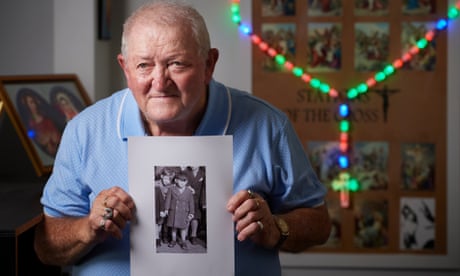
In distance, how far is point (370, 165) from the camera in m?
3.76

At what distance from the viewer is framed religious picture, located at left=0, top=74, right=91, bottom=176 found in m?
2.77

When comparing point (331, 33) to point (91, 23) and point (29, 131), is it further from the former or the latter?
point (29, 131)

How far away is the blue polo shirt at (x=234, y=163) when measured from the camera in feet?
5.52

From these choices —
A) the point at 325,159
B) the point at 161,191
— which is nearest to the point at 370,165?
the point at 325,159

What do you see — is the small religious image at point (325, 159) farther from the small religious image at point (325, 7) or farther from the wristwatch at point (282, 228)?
the wristwatch at point (282, 228)

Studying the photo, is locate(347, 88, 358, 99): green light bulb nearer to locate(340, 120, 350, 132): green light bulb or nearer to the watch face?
locate(340, 120, 350, 132): green light bulb

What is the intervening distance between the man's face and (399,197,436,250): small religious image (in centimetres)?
240

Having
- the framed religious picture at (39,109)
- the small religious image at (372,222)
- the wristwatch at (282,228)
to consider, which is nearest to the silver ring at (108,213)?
the wristwatch at (282,228)

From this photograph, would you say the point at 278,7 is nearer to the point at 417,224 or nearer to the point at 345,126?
the point at 345,126

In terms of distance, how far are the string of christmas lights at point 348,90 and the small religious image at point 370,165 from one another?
0.03m

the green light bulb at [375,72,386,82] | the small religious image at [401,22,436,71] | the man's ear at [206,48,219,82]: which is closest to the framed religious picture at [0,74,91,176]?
the man's ear at [206,48,219,82]

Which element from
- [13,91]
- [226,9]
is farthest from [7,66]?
[226,9]

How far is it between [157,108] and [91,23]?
6.17ft

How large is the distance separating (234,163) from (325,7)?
7.12ft
